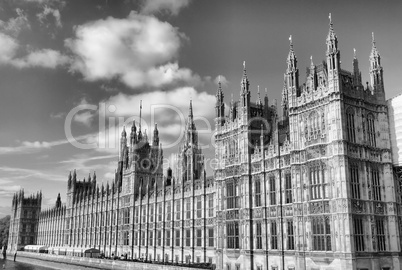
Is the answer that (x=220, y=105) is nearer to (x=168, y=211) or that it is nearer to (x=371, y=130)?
(x=371, y=130)

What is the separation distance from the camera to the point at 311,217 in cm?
4531

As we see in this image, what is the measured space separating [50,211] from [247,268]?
128 m

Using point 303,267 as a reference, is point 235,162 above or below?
above

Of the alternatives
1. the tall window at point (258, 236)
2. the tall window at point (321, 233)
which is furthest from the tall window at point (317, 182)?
the tall window at point (258, 236)

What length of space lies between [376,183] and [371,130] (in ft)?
19.8

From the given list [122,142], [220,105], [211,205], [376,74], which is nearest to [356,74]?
[376,74]

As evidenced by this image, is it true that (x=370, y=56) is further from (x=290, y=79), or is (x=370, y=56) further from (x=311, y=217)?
(x=311, y=217)

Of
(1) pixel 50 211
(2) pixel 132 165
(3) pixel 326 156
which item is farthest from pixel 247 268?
(1) pixel 50 211

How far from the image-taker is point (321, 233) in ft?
145

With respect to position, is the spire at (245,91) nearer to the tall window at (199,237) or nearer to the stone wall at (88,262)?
the stone wall at (88,262)

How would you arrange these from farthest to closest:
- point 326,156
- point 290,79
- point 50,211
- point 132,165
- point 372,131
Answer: point 50,211 → point 132,165 → point 290,79 → point 372,131 → point 326,156

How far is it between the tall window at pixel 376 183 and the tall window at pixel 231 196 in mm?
17843

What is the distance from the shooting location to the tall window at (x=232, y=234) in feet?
183

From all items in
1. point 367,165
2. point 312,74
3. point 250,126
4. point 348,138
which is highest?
point 312,74
